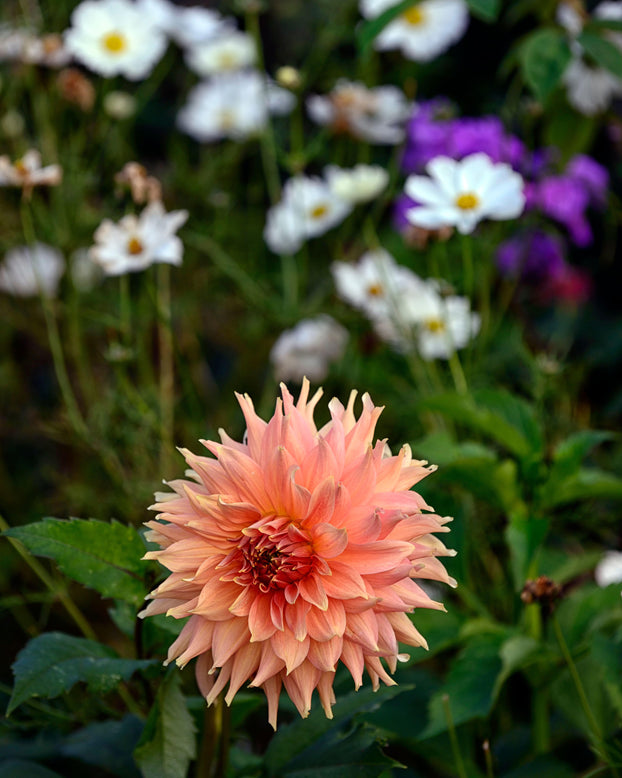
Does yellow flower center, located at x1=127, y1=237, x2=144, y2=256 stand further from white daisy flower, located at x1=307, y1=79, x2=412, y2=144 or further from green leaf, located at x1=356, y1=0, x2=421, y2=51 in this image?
white daisy flower, located at x1=307, y1=79, x2=412, y2=144

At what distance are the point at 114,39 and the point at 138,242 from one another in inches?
16.2

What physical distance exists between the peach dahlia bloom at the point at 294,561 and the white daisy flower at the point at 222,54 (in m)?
1.00

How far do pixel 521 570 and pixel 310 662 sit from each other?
10.4 inches

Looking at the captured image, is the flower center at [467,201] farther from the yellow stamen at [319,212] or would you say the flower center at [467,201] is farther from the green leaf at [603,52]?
the yellow stamen at [319,212]

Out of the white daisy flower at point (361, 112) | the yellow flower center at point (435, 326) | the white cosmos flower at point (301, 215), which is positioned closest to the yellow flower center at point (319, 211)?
the white cosmos flower at point (301, 215)

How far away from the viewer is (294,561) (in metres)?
0.42

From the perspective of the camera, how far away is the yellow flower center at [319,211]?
110cm

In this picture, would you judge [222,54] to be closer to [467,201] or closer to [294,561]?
[467,201]

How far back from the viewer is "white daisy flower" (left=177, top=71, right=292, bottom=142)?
1279mm

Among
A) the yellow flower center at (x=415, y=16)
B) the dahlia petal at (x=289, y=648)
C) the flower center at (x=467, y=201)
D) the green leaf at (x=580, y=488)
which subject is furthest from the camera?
the yellow flower center at (x=415, y=16)

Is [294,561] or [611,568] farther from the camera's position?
[611,568]

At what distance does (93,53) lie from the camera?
3.50ft

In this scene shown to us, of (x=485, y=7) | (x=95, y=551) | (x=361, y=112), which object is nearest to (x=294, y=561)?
(x=95, y=551)

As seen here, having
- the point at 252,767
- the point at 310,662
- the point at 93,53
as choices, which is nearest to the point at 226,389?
the point at 93,53
